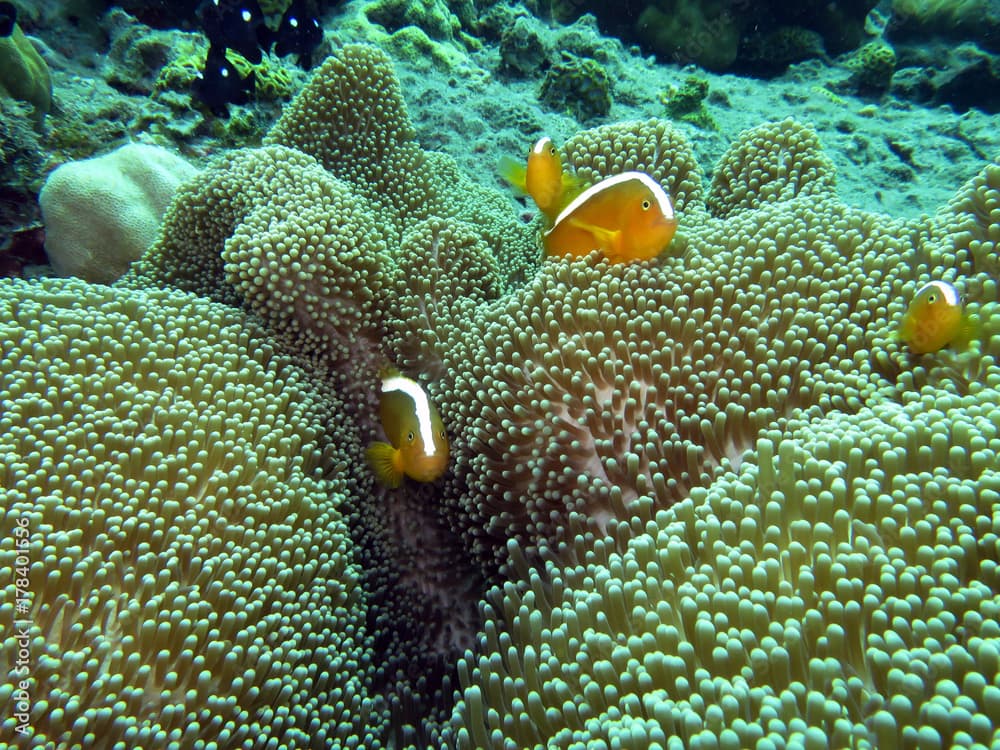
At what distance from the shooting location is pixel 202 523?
1.85 meters

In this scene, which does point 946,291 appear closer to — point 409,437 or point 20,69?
point 409,437

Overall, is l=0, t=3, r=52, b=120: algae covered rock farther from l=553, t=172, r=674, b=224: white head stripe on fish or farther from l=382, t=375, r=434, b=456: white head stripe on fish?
l=553, t=172, r=674, b=224: white head stripe on fish

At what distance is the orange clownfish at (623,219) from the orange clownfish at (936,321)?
846 mm

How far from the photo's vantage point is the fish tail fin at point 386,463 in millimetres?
2359

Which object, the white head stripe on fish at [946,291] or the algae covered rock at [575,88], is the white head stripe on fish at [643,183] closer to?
the white head stripe on fish at [946,291]

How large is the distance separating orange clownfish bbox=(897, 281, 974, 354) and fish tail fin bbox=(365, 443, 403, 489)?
1872mm

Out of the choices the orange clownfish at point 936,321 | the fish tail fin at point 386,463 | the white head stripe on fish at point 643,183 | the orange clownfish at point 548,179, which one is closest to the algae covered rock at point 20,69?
the orange clownfish at point 548,179

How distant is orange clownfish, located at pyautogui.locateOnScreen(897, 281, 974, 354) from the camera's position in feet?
5.76

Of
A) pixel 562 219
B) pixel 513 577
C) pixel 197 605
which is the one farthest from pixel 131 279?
pixel 513 577

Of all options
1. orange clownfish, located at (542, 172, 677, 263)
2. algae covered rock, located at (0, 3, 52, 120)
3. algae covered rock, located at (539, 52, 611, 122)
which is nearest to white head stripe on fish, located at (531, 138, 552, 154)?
orange clownfish, located at (542, 172, 677, 263)

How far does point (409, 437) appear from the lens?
2.23 meters

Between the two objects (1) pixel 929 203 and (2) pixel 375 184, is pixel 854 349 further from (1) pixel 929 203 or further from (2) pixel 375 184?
(1) pixel 929 203

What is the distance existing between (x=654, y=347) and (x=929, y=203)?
21.3ft

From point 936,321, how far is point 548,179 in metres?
1.77
